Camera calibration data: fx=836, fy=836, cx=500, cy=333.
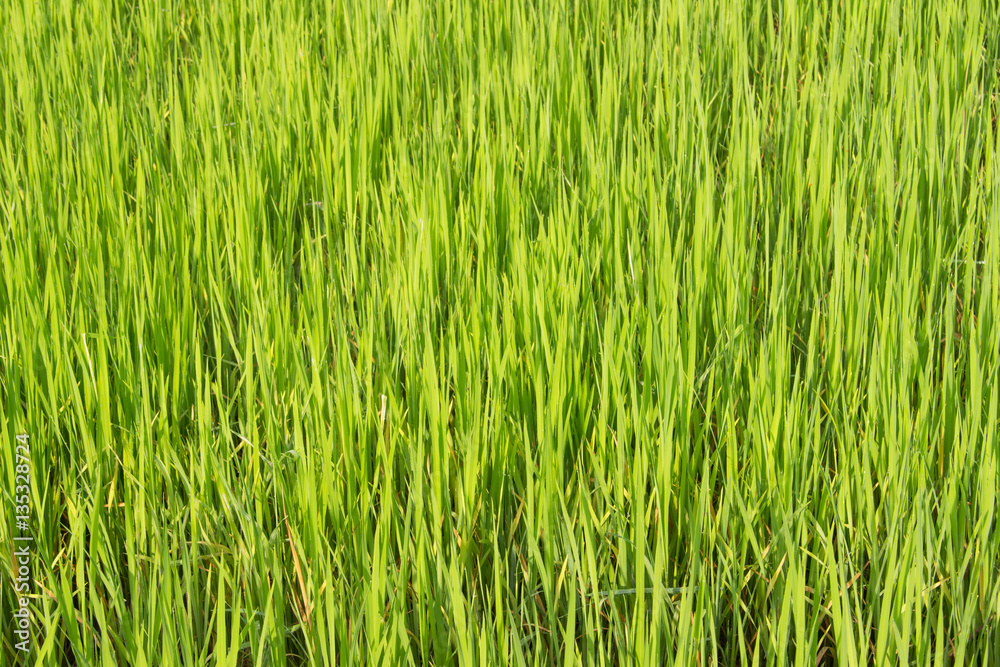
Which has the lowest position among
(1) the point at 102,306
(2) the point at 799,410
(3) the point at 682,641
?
(3) the point at 682,641

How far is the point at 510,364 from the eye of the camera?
1023mm

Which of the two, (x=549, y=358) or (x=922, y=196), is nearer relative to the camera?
(x=549, y=358)

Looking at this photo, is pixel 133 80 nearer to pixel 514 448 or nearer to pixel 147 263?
pixel 147 263

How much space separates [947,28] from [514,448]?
1434 mm

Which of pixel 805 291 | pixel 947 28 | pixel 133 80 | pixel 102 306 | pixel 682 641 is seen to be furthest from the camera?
pixel 133 80

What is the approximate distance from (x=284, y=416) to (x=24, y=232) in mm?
664

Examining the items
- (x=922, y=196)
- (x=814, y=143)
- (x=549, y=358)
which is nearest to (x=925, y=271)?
(x=922, y=196)

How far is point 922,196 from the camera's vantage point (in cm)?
142

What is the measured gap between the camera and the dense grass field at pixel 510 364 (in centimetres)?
83

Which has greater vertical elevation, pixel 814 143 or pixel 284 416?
pixel 814 143

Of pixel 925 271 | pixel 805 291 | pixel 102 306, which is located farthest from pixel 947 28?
pixel 102 306

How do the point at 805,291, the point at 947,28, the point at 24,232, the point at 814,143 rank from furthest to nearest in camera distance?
1. the point at 947,28
2. the point at 814,143
3. the point at 24,232
4. the point at 805,291

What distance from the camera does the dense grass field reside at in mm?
828

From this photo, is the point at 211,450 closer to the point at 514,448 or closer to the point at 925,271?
the point at 514,448
